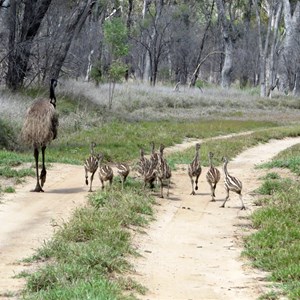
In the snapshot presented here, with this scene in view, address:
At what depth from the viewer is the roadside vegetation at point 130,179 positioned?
9.13 m

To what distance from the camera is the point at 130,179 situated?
1697 cm

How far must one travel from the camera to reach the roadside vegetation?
9133mm

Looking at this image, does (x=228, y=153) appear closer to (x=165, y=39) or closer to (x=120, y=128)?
(x=120, y=128)

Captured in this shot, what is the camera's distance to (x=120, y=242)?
1096 cm

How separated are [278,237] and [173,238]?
1.59m

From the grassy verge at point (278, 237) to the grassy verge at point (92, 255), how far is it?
5.62ft

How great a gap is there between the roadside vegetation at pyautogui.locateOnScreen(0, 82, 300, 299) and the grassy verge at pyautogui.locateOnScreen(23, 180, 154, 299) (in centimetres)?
1

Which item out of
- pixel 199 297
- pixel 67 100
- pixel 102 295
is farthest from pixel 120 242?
pixel 67 100

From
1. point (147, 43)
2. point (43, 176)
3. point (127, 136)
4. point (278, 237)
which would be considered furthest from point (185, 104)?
point (278, 237)

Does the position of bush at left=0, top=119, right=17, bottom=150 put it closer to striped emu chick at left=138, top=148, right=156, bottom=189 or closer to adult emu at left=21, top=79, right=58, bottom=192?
adult emu at left=21, top=79, right=58, bottom=192

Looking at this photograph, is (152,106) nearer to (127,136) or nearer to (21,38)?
(21,38)

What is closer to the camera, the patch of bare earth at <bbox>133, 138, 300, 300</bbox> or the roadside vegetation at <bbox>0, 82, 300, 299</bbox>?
the roadside vegetation at <bbox>0, 82, 300, 299</bbox>

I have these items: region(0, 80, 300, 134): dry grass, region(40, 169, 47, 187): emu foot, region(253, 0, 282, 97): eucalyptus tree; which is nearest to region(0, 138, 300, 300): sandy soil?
region(40, 169, 47, 187): emu foot

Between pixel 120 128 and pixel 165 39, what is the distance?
41.2 metres
